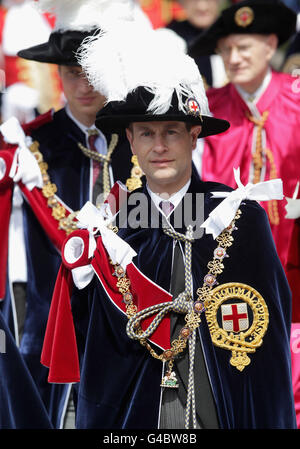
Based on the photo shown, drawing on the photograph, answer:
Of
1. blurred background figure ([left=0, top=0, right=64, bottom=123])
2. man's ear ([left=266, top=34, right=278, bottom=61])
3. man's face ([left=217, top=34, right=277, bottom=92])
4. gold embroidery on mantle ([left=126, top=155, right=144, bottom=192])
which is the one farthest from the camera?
blurred background figure ([left=0, top=0, right=64, bottom=123])

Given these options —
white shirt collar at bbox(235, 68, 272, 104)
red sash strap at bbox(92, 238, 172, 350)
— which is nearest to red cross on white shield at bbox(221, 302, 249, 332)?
red sash strap at bbox(92, 238, 172, 350)

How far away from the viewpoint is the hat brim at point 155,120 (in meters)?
4.29

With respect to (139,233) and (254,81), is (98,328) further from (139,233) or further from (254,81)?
(254,81)

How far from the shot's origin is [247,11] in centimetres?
661

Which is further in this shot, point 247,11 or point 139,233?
point 247,11

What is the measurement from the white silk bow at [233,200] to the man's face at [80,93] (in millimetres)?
1559

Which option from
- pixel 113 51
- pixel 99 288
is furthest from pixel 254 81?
pixel 99 288

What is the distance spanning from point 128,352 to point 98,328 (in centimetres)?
18

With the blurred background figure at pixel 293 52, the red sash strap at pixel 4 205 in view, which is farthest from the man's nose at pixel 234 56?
the red sash strap at pixel 4 205

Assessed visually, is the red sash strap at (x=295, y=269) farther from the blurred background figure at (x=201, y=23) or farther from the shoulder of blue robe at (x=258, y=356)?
the blurred background figure at (x=201, y=23)

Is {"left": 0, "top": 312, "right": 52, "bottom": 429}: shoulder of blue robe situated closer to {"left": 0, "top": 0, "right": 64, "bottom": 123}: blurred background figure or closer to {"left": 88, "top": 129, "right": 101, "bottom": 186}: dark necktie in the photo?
{"left": 88, "top": 129, "right": 101, "bottom": 186}: dark necktie

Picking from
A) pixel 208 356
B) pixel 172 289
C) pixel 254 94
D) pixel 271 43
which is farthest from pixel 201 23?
pixel 208 356

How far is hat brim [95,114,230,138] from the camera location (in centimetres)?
429

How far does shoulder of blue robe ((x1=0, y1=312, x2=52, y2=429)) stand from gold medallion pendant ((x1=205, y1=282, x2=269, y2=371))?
1016mm
